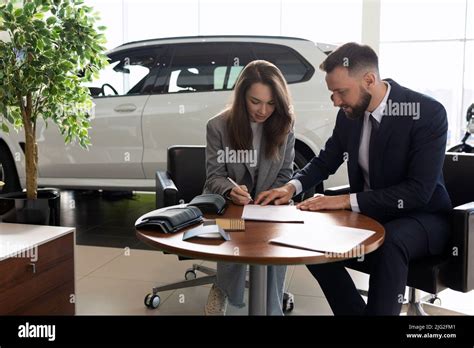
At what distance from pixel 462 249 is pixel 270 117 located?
925 mm

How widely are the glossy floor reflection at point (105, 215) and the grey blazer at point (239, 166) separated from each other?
1.44 metres

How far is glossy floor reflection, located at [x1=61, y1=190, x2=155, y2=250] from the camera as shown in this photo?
3424 millimetres

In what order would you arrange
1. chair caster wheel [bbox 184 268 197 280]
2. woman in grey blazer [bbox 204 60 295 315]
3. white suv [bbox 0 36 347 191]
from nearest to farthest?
woman in grey blazer [bbox 204 60 295 315] → chair caster wheel [bbox 184 268 197 280] → white suv [bbox 0 36 347 191]

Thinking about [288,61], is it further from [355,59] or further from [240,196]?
[240,196]

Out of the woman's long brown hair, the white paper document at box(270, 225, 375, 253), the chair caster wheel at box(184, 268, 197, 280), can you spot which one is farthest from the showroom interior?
the woman's long brown hair

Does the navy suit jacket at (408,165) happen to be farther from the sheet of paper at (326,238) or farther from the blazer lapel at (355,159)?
the sheet of paper at (326,238)

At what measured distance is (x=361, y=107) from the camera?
1.74 m

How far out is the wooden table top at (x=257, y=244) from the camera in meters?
1.09

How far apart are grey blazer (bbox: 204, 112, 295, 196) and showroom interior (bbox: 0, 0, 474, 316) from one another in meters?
0.30

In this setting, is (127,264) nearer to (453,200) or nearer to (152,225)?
(152,225)

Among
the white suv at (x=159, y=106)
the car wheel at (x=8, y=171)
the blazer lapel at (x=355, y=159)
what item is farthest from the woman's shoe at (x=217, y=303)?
the car wheel at (x=8, y=171)

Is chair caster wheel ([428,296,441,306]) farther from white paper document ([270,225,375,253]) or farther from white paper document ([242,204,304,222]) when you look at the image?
white paper document ([270,225,375,253])

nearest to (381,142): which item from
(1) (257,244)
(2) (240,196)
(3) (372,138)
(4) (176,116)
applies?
(3) (372,138)

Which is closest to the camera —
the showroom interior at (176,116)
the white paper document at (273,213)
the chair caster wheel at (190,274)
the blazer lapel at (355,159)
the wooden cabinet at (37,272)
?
the white paper document at (273,213)
